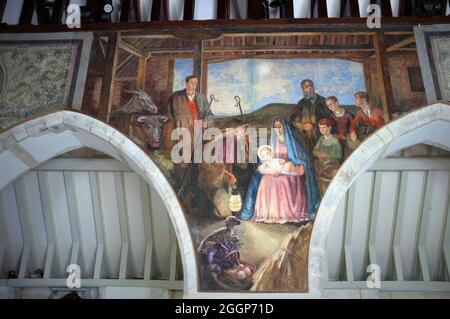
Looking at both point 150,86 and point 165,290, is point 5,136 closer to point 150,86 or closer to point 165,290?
point 150,86

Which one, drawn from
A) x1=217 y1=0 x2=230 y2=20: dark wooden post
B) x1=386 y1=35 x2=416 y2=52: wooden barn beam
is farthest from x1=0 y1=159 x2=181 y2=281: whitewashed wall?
x1=386 y1=35 x2=416 y2=52: wooden barn beam

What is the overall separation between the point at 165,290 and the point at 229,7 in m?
3.97

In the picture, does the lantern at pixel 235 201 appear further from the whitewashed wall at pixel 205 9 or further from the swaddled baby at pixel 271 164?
the whitewashed wall at pixel 205 9

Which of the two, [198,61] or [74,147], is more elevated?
[198,61]

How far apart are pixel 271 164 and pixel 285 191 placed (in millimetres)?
361

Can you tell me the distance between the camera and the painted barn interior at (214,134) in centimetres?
656

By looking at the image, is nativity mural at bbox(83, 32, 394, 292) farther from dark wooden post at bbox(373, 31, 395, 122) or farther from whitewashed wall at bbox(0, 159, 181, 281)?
whitewashed wall at bbox(0, 159, 181, 281)

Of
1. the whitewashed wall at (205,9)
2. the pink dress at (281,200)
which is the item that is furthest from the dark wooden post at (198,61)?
the pink dress at (281,200)

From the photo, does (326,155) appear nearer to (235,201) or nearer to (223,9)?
(235,201)

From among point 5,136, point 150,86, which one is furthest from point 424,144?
point 5,136

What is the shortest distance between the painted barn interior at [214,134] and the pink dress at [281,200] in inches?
2.5

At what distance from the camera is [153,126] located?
23.1 feet

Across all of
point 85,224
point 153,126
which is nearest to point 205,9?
point 153,126

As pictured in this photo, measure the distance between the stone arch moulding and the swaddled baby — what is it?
52cm
